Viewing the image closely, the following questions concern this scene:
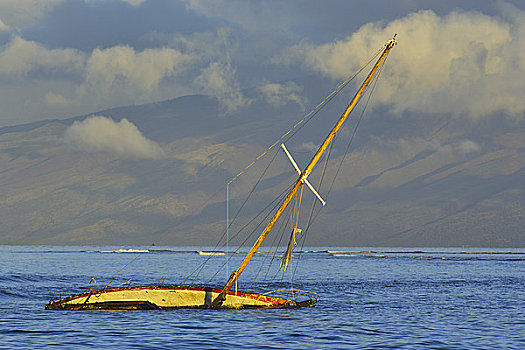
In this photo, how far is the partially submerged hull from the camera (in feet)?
179

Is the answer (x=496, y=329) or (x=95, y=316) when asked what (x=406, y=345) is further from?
(x=95, y=316)

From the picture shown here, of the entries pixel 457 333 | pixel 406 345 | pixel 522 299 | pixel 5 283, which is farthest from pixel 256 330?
pixel 5 283

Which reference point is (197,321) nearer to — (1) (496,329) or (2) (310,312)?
(2) (310,312)

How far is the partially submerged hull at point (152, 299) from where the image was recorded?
54.6m

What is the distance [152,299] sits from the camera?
2174 inches

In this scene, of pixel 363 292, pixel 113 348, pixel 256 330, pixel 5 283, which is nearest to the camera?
pixel 113 348

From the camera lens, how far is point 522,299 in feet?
250

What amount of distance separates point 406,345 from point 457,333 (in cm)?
741

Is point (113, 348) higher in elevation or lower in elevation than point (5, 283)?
lower

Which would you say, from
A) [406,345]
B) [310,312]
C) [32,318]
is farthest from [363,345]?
[32,318]

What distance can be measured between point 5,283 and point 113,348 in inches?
2567

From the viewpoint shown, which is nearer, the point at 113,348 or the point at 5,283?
the point at 113,348

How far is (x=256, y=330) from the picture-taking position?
45281mm

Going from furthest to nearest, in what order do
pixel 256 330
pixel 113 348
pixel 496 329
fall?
pixel 496 329 → pixel 256 330 → pixel 113 348
